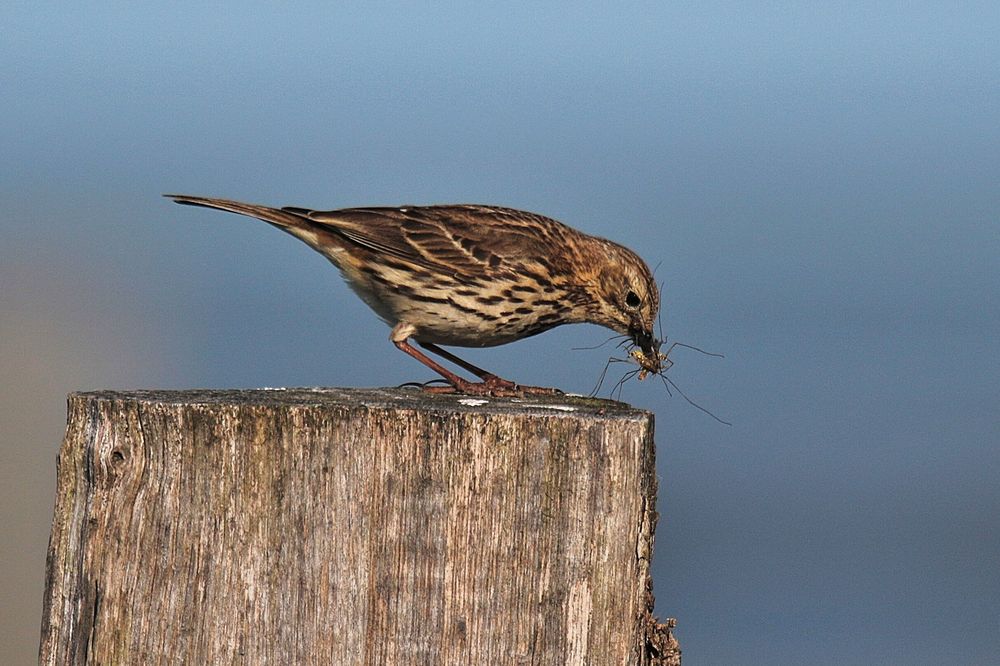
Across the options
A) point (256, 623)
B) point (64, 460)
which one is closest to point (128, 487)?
point (64, 460)

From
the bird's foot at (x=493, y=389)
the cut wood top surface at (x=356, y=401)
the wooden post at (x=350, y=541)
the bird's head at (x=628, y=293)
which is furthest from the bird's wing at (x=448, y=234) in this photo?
the wooden post at (x=350, y=541)

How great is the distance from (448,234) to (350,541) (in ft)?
12.6

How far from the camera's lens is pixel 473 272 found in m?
7.05

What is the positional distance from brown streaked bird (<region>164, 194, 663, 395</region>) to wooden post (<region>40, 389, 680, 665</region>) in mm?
2947

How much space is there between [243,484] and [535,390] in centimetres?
237

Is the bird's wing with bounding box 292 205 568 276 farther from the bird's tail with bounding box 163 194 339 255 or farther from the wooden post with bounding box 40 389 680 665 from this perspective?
the wooden post with bounding box 40 389 680 665

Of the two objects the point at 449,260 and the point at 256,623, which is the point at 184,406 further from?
the point at 449,260

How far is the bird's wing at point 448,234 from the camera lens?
711 centimetres

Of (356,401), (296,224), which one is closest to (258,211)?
(296,224)

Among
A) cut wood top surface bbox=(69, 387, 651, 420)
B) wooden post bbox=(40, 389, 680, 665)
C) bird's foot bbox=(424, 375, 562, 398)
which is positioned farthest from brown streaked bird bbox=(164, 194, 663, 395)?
wooden post bbox=(40, 389, 680, 665)

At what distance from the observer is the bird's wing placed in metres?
7.11

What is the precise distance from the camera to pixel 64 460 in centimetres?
380

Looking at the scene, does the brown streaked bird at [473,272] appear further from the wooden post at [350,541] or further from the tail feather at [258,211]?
the wooden post at [350,541]

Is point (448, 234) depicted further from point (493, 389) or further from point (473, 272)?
point (493, 389)
